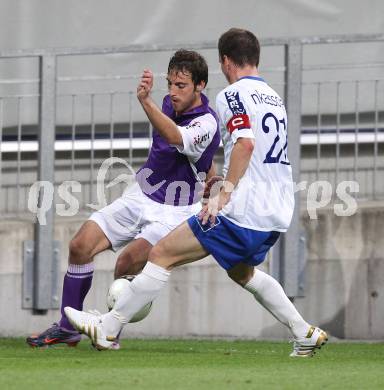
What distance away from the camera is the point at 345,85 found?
11.5 m

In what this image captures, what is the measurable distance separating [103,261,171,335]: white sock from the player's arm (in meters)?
0.81

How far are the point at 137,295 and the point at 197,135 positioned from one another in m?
1.20

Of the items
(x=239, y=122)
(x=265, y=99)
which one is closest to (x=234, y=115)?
(x=239, y=122)

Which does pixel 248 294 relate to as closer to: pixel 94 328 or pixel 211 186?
pixel 211 186

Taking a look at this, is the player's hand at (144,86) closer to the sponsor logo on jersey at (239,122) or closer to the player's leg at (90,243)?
the sponsor logo on jersey at (239,122)

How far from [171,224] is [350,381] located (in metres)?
2.61

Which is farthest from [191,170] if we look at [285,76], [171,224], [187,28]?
[187,28]

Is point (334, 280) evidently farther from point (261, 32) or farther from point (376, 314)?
point (261, 32)

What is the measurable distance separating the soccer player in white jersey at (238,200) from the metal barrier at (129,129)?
9.94 feet

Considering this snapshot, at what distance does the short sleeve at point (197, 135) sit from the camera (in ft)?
28.6

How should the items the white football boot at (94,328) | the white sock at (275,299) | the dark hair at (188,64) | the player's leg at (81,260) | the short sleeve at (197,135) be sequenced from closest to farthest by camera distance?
the white football boot at (94,328) < the white sock at (275,299) < the short sleeve at (197,135) < the dark hair at (188,64) < the player's leg at (81,260)

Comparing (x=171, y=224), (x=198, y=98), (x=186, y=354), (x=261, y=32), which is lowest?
(x=186, y=354)

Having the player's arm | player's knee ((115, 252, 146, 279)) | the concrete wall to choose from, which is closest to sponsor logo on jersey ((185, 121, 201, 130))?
the player's arm

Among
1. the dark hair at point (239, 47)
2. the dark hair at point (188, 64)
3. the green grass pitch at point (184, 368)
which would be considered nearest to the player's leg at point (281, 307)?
the green grass pitch at point (184, 368)
